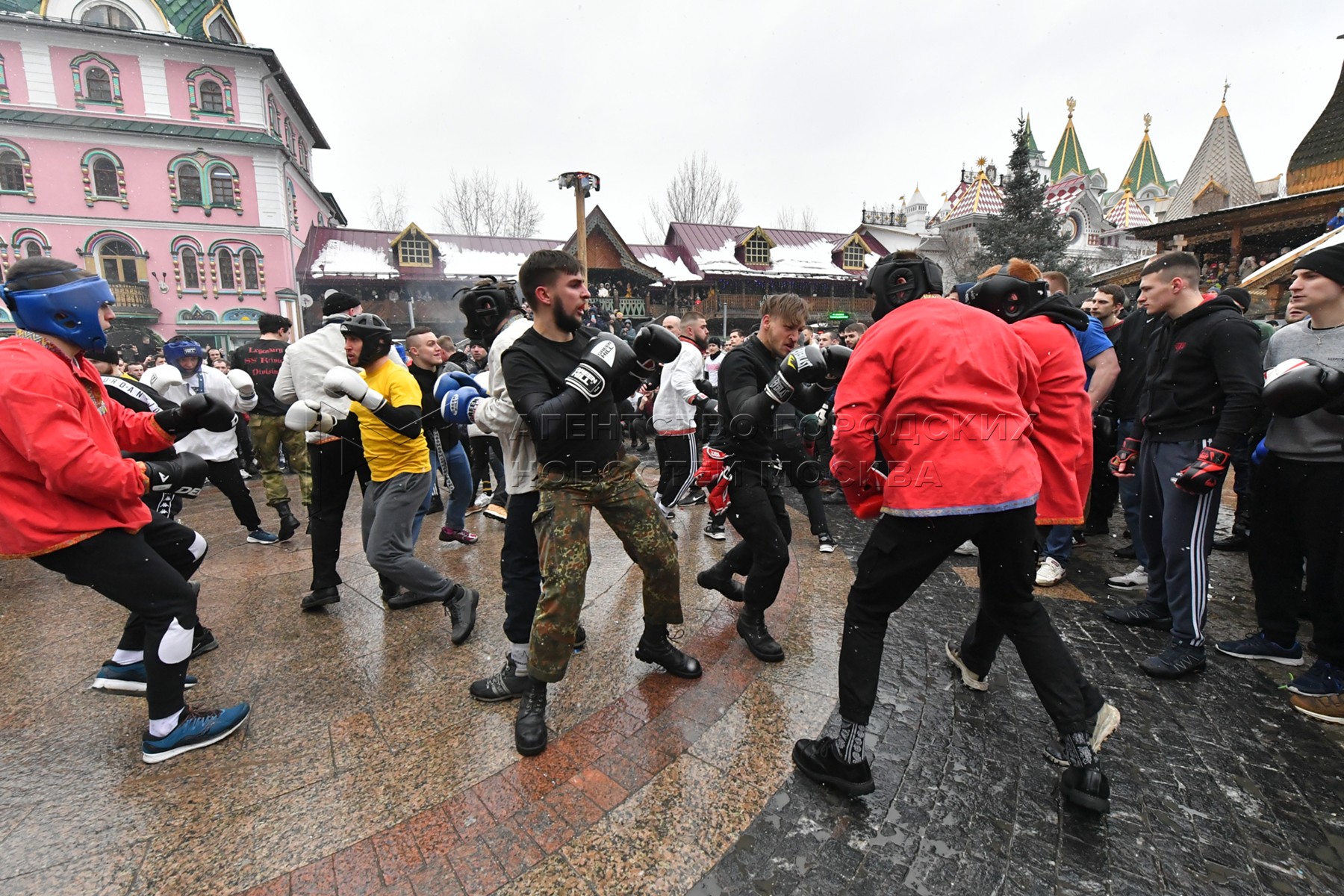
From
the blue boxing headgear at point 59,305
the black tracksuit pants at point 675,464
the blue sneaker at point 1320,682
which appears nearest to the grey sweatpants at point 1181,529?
the blue sneaker at point 1320,682

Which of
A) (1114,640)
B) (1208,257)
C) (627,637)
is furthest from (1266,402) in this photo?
(1208,257)

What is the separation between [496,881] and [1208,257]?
909 inches

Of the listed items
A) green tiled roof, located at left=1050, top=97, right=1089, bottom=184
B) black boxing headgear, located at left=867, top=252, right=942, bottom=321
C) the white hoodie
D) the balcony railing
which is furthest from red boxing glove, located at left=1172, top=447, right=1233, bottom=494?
green tiled roof, located at left=1050, top=97, right=1089, bottom=184

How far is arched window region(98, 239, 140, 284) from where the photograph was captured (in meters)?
22.9

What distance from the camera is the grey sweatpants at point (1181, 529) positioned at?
3.20 metres

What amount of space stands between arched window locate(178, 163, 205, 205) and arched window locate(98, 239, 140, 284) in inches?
107

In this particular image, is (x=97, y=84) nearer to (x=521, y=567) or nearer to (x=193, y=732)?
(x=193, y=732)

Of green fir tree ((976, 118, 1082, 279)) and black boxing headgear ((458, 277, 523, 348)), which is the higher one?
green fir tree ((976, 118, 1082, 279))

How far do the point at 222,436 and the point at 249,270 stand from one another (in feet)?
78.2

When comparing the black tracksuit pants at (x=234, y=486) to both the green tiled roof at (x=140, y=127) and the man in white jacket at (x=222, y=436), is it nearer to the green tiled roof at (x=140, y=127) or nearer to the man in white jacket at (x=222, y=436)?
the man in white jacket at (x=222, y=436)

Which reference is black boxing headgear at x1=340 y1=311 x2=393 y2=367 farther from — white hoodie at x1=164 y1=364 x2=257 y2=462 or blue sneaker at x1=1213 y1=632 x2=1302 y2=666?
blue sneaker at x1=1213 y1=632 x2=1302 y2=666

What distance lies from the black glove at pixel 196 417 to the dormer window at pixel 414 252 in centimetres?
2326

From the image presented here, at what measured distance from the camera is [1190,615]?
3.18m

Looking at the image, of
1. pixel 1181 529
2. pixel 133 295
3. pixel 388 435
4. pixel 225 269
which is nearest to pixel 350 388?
pixel 388 435
